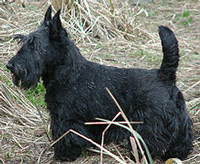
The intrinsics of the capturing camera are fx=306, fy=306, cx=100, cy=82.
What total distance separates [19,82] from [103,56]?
2989mm

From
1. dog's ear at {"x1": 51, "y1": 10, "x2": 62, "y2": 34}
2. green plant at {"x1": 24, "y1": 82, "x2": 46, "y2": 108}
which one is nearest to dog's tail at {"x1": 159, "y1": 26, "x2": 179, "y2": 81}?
dog's ear at {"x1": 51, "y1": 10, "x2": 62, "y2": 34}

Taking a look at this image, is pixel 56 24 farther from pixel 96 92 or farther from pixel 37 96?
pixel 37 96

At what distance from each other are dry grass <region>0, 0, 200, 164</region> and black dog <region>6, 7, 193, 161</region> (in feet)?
1.15

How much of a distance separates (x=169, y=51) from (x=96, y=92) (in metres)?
0.90

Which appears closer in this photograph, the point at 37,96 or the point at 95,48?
the point at 37,96

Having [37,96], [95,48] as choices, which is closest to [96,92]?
[37,96]

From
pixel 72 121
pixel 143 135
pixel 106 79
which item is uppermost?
pixel 106 79

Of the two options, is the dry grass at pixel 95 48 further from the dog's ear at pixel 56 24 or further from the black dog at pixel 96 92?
the dog's ear at pixel 56 24

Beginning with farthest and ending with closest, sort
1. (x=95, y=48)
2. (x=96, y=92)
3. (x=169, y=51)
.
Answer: (x=95, y=48), (x=96, y=92), (x=169, y=51)

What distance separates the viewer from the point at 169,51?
3.12 metres

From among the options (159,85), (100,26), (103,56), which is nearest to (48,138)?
(159,85)

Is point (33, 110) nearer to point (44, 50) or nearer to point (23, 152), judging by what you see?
point (23, 152)

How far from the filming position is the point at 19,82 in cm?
338

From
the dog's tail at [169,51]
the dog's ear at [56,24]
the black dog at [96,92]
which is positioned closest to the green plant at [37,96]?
the black dog at [96,92]
